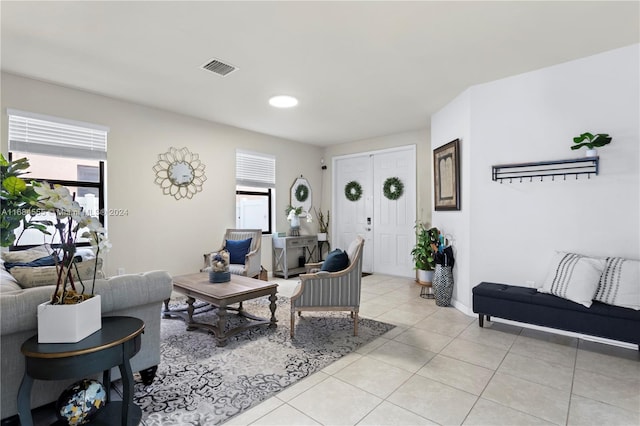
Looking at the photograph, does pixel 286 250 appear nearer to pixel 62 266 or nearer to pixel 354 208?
pixel 354 208

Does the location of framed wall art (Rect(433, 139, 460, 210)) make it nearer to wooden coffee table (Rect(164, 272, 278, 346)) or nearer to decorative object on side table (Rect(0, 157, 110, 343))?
wooden coffee table (Rect(164, 272, 278, 346))

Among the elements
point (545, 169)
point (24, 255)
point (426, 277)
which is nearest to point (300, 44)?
point (545, 169)

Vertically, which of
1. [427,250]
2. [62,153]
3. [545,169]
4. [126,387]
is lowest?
[126,387]

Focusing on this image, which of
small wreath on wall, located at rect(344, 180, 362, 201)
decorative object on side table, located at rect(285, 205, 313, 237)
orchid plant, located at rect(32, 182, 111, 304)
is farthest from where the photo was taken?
small wreath on wall, located at rect(344, 180, 362, 201)

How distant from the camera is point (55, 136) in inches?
141

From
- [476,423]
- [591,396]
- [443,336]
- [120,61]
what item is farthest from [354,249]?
[120,61]

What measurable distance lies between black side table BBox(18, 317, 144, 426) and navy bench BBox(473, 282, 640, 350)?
3.09 m

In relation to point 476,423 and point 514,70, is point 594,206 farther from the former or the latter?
point 476,423

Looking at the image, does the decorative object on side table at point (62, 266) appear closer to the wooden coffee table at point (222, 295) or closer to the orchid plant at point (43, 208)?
the orchid plant at point (43, 208)

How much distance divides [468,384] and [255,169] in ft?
15.0

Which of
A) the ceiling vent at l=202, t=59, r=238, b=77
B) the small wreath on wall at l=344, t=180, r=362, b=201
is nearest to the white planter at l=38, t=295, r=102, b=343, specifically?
the ceiling vent at l=202, t=59, r=238, b=77

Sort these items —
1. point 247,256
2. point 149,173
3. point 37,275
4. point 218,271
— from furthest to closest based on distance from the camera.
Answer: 1. point 247,256
2. point 149,173
3. point 218,271
4. point 37,275

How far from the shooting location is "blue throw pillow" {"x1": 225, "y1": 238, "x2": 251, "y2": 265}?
468 centimetres

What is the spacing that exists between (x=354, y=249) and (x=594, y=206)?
2.28 meters
